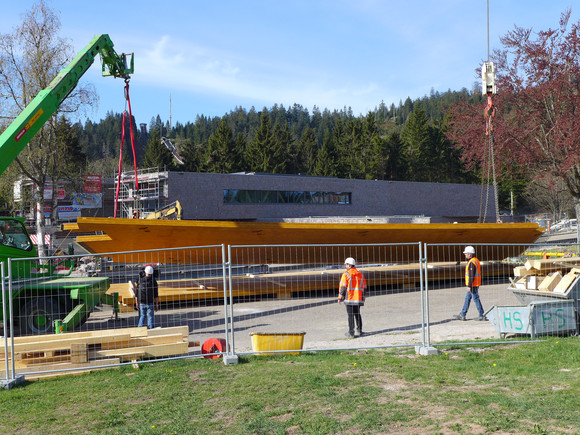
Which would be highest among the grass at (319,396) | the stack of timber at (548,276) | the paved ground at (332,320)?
the stack of timber at (548,276)

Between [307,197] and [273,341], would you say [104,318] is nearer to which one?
[273,341]

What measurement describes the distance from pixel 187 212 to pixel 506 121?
23.4m

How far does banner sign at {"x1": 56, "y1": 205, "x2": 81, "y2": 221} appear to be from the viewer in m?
43.5

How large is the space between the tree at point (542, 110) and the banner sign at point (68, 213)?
32772 millimetres

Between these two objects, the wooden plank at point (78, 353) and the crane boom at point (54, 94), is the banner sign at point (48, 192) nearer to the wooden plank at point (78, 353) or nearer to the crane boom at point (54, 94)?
the crane boom at point (54, 94)

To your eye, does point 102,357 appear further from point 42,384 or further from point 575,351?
point 575,351

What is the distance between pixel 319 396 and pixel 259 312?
7704 millimetres

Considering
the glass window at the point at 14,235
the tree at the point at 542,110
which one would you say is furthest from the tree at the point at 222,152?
the glass window at the point at 14,235

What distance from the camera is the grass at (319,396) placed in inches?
198

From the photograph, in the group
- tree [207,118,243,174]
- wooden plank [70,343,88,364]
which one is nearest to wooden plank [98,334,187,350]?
wooden plank [70,343,88,364]

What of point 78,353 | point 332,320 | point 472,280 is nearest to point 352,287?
point 332,320

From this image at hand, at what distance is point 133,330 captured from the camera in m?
8.16

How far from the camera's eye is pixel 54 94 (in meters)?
11.7

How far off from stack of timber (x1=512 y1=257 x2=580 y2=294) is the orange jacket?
3354mm
